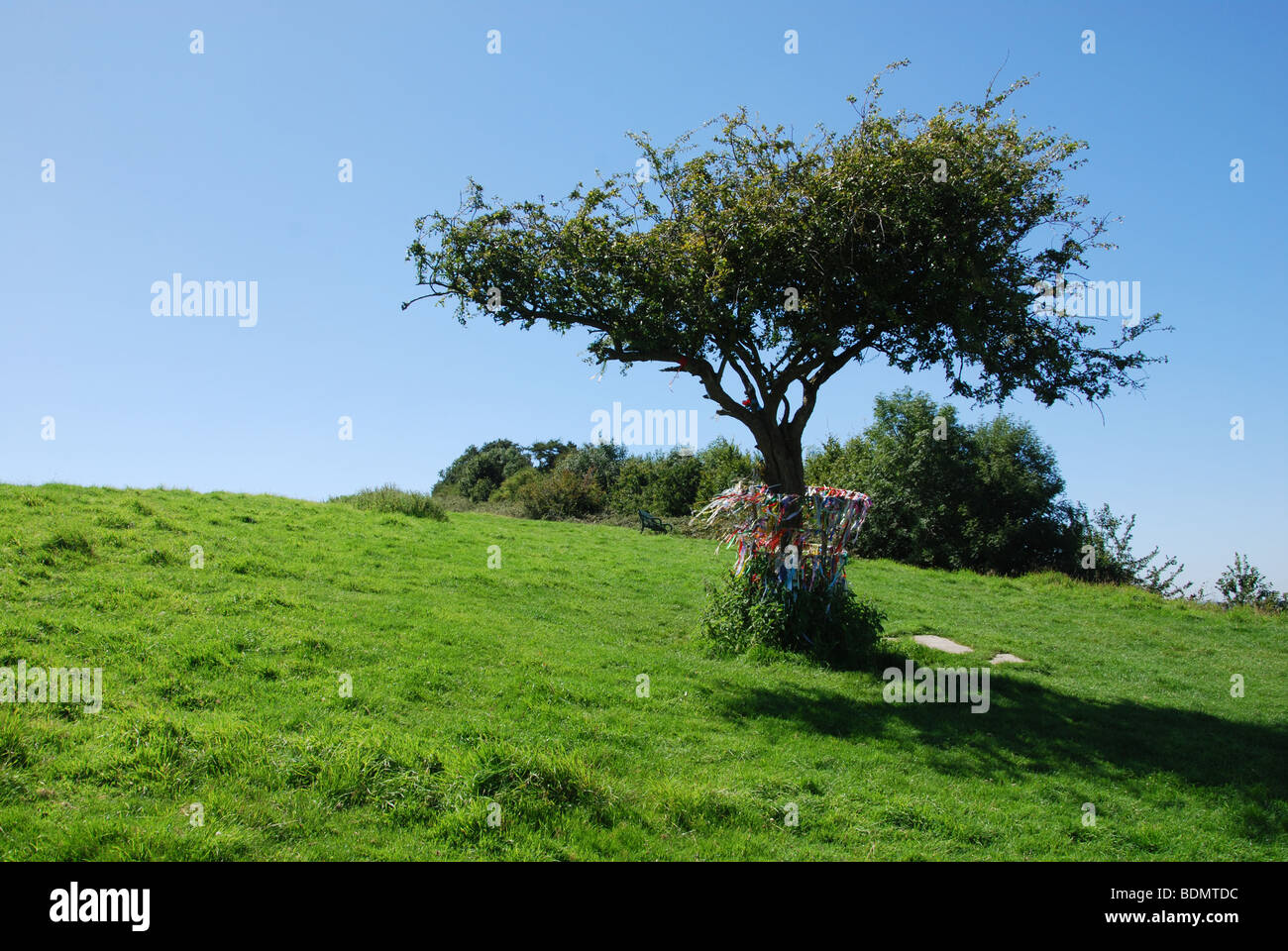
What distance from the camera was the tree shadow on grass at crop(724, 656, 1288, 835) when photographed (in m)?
8.70

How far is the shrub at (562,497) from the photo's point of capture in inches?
1484

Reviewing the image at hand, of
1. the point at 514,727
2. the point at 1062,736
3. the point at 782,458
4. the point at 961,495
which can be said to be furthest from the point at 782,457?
the point at 961,495

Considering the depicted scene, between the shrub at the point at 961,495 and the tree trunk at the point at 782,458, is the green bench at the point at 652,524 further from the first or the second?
the tree trunk at the point at 782,458

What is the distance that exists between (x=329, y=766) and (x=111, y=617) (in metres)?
5.47

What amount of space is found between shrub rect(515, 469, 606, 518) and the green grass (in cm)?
2100

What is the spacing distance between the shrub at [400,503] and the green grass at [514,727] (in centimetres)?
752

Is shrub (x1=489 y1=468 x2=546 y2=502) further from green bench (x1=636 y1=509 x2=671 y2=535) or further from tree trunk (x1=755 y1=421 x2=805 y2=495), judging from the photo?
tree trunk (x1=755 y1=421 x2=805 y2=495)

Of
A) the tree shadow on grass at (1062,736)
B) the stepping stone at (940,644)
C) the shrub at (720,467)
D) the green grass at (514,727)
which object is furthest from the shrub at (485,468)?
the tree shadow on grass at (1062,736)

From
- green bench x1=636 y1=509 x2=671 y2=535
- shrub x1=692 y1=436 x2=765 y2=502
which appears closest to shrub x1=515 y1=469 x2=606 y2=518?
shrub x1=692 y1=436 x2=765 y2=502

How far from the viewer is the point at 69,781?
598cm

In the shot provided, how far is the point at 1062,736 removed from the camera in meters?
9.98

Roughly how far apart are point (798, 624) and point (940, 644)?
3694mm

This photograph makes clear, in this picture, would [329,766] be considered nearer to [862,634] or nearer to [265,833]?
[265,833]
